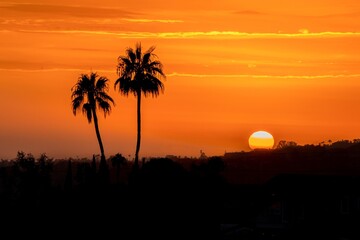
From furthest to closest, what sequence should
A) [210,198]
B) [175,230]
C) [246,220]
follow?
[246,220]
[210,198]
[175,230]

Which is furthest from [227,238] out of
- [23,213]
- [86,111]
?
[86,111]

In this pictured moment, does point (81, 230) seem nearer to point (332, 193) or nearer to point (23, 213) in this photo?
point (23, 213)

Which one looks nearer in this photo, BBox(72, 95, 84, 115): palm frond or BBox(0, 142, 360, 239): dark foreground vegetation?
BBox(0, 142, 360, 239): dark foreground vegetation

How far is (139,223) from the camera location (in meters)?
85.2

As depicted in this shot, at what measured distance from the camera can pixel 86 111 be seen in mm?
117062

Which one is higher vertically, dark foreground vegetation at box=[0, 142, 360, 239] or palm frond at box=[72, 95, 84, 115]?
palm frond at box=[72, 95, 84, 115]

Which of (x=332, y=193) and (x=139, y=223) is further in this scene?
(x=332, y=193)

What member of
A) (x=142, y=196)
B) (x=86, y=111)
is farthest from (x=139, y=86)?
(x=142, y=196)

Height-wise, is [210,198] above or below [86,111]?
below

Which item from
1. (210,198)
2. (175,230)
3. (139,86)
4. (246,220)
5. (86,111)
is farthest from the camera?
(86,111)

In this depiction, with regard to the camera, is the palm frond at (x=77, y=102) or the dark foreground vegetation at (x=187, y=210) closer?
the dark foreground vegetation at (x=187, y=210)

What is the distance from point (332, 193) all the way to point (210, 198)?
32.4 ft

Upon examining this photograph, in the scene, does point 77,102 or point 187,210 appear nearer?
point 187,210

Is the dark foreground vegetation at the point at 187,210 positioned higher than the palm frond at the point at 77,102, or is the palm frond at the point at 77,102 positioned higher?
the palm frond at the point at 77,102
